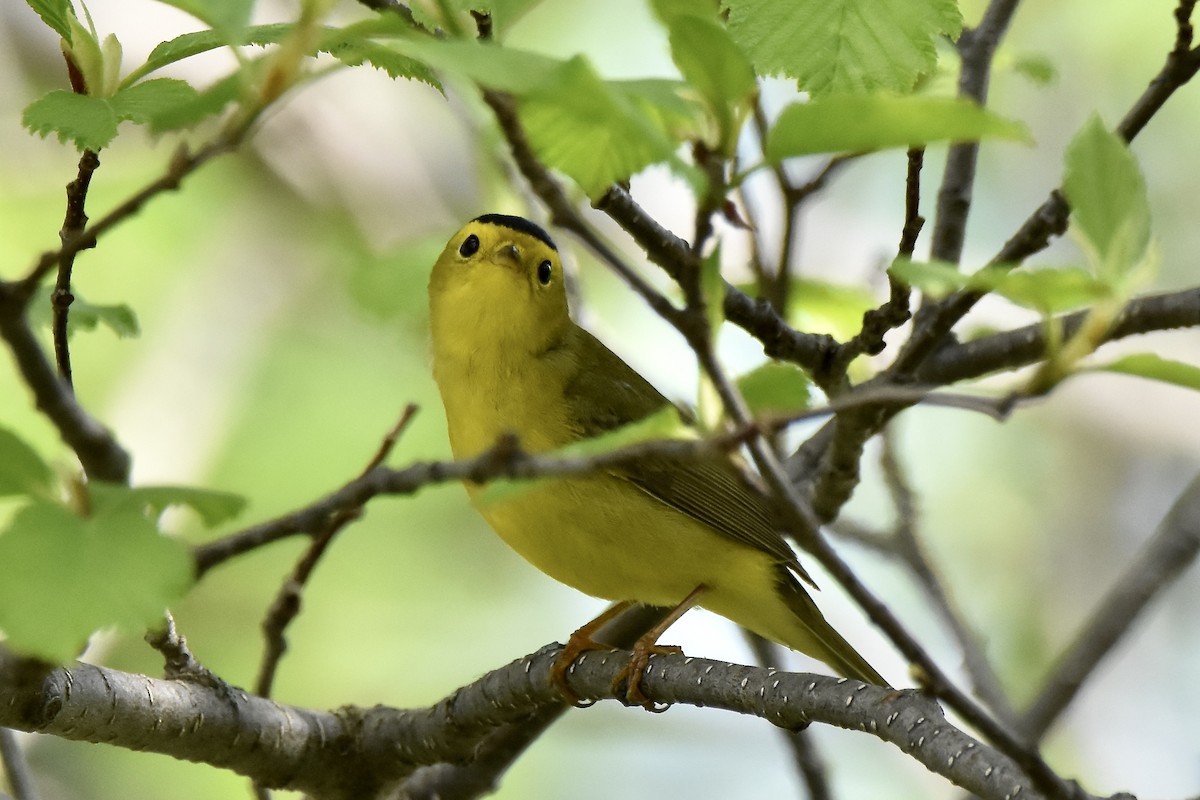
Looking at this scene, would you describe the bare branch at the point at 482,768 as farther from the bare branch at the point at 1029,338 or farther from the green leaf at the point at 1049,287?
the green leaf at the point at 1049,287

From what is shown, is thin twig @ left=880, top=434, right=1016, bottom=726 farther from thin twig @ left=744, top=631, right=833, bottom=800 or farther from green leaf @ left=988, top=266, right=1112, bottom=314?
green leaf @ left=988, top=266, right=1112, bottom=314

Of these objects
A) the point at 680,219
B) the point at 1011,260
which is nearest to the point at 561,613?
the point at 680,219

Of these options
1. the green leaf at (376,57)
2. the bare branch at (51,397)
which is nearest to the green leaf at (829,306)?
the green leaf at (376,57)

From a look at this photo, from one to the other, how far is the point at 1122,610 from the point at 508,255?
2.09m

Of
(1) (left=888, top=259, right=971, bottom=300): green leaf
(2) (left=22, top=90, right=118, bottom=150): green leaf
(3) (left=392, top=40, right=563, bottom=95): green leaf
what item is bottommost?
(1) (left=888, top=259, right=971, bottom=300): green leaf

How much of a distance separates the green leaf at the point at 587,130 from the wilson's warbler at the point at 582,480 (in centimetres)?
214

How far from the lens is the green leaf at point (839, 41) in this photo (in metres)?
1.82

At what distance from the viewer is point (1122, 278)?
144 centimetres

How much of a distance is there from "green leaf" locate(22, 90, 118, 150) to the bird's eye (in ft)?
7.55

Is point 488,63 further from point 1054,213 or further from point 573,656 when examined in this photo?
point 573,656

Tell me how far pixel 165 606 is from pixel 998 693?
3.24 m

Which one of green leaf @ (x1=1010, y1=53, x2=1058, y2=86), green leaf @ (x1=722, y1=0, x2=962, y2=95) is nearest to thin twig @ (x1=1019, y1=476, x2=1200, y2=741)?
green leaf @ (x1=1010, y1=53, x2=1058, y2=86)

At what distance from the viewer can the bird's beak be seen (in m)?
4.12

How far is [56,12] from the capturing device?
1.81 metres
